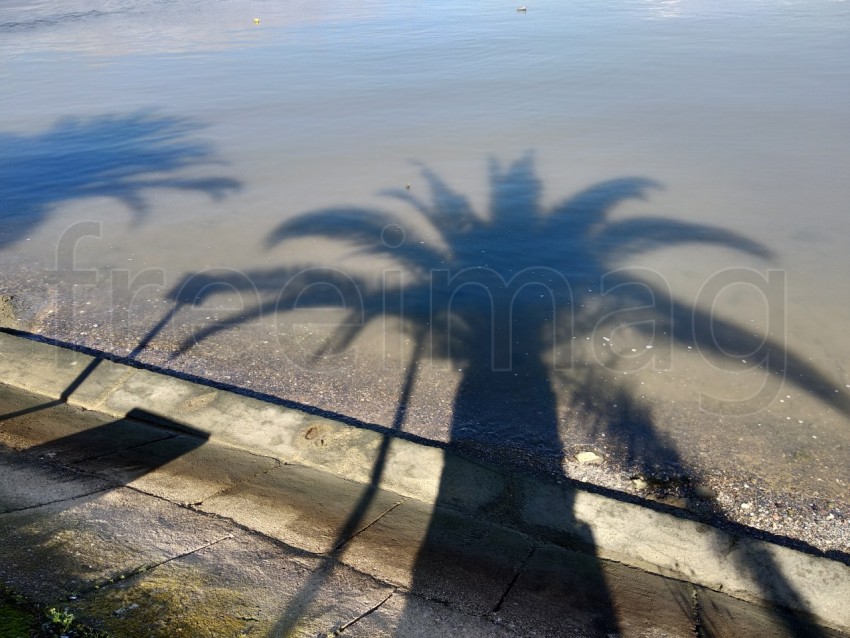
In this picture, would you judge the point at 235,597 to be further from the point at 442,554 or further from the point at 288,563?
the point at 442,554

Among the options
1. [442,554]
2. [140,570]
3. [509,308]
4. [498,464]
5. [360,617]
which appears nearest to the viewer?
[360,617]

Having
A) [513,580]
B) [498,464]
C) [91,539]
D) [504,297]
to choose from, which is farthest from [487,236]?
[91,539]

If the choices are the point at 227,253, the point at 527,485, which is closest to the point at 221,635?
the point at 527,485

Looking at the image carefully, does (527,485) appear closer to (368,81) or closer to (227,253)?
(227,253)

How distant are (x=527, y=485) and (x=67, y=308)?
24.4ft

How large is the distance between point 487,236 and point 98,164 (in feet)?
30.4

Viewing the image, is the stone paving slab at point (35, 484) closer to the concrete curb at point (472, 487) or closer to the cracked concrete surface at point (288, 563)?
the cracked concrete surface at point (288, 563)

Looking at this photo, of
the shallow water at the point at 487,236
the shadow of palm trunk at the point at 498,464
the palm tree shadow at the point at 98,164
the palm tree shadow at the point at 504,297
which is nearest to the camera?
the shadow of palm trunk at the point at 498,464

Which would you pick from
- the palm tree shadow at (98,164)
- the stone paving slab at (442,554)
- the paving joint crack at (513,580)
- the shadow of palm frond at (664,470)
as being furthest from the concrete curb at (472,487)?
the palm tree shadow at (98,164)

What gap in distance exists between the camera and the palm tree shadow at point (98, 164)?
1448cm

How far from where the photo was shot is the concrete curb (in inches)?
207

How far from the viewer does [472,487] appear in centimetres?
615

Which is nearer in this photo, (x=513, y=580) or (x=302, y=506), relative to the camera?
(x=513, y=580)

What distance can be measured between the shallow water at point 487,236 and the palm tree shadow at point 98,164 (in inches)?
3.6
